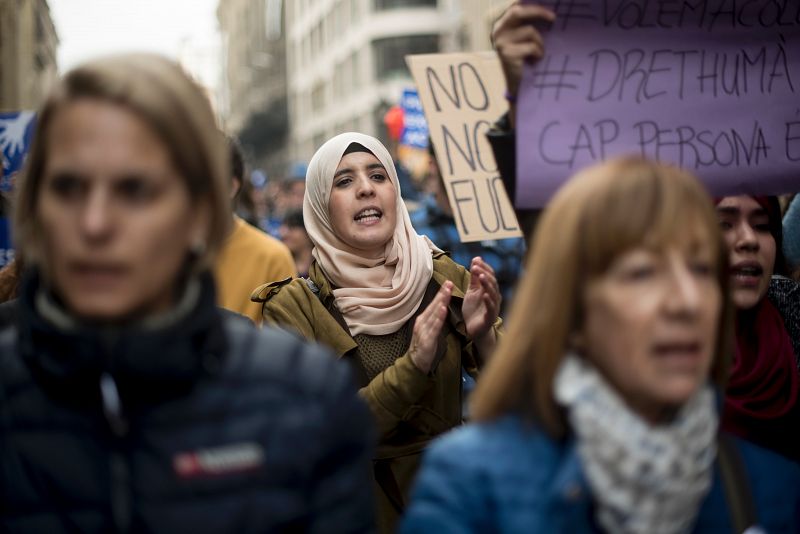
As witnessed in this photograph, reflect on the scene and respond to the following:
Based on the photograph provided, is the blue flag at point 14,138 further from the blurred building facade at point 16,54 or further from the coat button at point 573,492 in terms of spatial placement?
the blurred building facade at point 16,54

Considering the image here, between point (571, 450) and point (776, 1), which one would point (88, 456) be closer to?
point (571, 450)

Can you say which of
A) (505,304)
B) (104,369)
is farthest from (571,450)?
(505,304)

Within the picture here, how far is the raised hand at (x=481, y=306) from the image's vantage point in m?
3.35

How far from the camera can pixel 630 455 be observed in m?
1.69

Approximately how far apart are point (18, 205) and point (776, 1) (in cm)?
222

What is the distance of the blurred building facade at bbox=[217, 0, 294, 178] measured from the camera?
77.0 metres

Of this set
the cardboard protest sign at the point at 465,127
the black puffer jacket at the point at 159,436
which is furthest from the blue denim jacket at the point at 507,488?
the cardboard protest sign at the point at 465,127

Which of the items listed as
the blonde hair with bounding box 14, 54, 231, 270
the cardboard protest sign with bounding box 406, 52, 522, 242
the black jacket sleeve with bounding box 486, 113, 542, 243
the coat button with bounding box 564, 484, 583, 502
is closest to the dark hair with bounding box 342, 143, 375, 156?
the cardboard protest sign with bounding box 406, 52, 522, 242

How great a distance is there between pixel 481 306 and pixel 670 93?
92cm

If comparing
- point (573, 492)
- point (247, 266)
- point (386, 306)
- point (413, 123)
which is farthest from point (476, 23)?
point (573, 492)

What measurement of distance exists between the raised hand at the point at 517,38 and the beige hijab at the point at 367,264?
111cm

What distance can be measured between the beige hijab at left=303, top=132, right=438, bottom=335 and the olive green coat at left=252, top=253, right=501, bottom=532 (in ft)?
0.30

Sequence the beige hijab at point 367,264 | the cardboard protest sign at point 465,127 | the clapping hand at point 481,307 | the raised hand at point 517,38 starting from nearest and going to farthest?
the raised hand at point 517,38
the clapping hand at point 481,307
the beige hijab at point 367,264
the cardboard protest sign at point 465,127

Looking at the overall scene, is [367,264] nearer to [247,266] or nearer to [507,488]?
[247,266]
